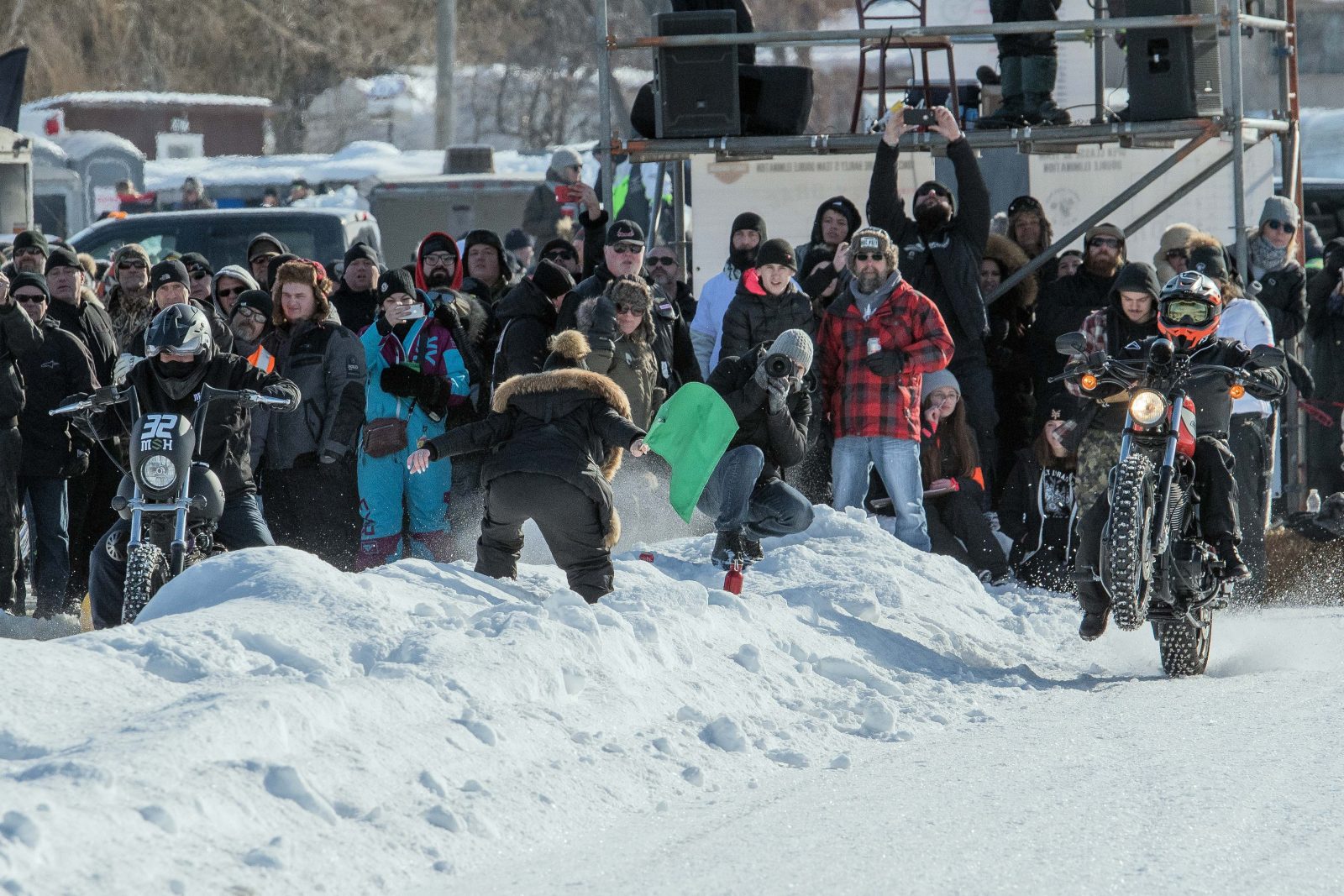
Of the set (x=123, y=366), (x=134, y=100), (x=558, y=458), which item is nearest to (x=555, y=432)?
(x=558, y=458)

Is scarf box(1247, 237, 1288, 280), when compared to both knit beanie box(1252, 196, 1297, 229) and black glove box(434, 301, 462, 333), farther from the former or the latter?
black glove box(434, 301, 462, 333)

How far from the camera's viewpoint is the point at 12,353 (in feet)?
31.7

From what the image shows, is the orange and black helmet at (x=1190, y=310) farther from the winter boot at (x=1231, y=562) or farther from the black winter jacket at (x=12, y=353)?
the black winter jacket at (x=12, y=353)

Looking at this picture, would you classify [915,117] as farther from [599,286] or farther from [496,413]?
[496,413]

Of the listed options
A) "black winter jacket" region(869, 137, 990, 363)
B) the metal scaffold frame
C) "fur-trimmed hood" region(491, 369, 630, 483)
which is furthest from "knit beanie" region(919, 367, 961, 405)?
"fur-trimmed hood" region(491, 369, 630, 483)

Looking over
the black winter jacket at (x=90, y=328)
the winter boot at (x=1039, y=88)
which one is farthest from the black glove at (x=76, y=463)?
the winter boot at (x=1039, y=88)

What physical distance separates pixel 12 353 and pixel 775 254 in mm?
3937

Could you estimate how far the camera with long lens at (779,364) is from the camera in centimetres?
884

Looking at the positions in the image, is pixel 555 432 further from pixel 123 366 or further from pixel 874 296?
pixel 874 296

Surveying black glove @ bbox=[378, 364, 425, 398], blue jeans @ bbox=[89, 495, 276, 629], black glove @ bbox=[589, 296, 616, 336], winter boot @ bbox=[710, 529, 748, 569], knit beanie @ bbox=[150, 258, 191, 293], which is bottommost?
winter boot @ bbox=[710, 529, 748, 569]

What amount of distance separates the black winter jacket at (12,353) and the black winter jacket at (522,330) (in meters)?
2.38

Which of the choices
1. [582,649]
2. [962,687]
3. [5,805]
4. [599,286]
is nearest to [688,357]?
[599,286]

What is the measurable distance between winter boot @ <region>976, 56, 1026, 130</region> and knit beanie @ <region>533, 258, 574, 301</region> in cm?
336

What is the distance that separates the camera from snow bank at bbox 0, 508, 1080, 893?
4.53m
